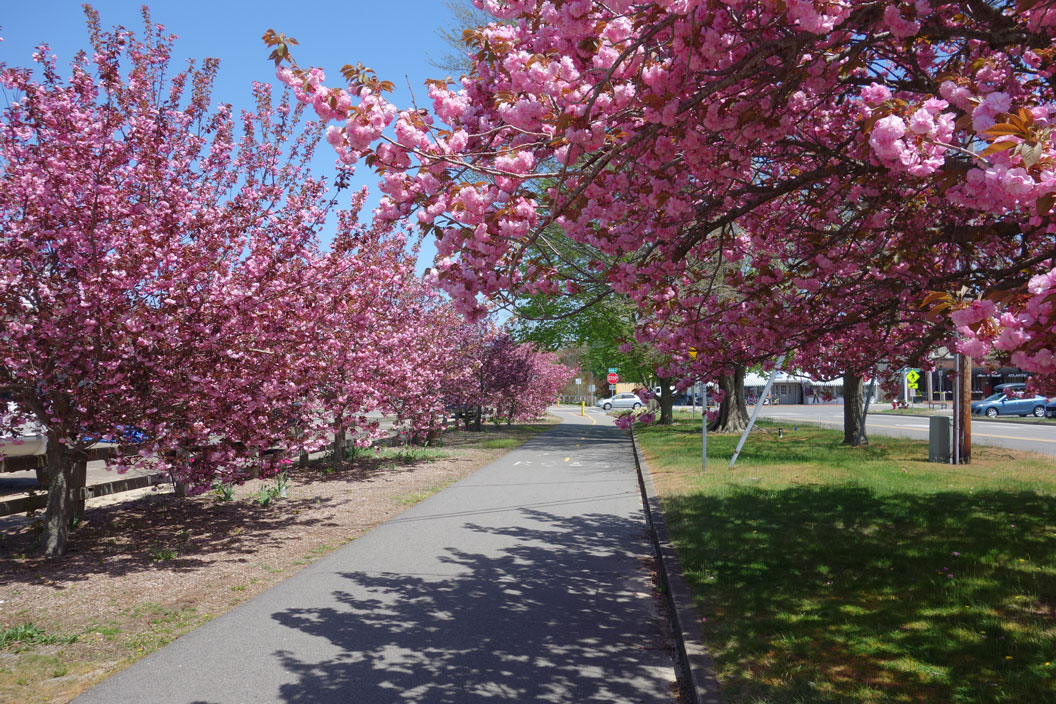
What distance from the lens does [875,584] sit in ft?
20.5

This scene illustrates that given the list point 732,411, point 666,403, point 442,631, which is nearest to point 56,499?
point 442,631

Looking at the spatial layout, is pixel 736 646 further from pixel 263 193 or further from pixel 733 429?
pixel 733 429

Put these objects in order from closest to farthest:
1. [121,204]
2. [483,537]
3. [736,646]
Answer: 1. [736,646]
2. [121,204]
3. [483,537]

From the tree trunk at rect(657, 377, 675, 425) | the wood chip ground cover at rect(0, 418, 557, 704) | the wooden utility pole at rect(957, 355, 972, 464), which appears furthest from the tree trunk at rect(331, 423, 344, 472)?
the tree trunk at rect(657, 377, 675, 425)

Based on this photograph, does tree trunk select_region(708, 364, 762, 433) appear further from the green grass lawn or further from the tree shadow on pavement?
the tree shadow on pavement

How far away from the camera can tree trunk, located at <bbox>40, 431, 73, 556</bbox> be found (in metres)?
7.86

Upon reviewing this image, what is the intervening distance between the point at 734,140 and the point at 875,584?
433cm

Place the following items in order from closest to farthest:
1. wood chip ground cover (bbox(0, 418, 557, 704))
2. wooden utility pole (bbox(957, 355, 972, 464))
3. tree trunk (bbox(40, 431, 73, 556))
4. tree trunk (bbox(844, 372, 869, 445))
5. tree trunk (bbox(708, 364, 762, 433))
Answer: wood chip ground cover (bbox(0, 418, 557, 704)) < tree trunk (bbox(40, 431, 73, 556)) < wooden utility pole (bbox(957, 355, 972, 464)) < tree trunk (bbox(844, 372, 869, 445)) < tree trunk (bbox(708, 364, 762, 433))

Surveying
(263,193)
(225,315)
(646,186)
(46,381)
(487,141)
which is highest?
(263,193)

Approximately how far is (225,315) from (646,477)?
996 cm

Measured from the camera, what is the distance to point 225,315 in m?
7.41

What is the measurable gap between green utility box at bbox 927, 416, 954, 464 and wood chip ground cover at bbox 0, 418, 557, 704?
11.3m

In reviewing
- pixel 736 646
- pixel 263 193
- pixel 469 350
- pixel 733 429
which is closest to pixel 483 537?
pixel 736 646

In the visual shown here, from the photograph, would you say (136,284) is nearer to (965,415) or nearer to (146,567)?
(146,567)
